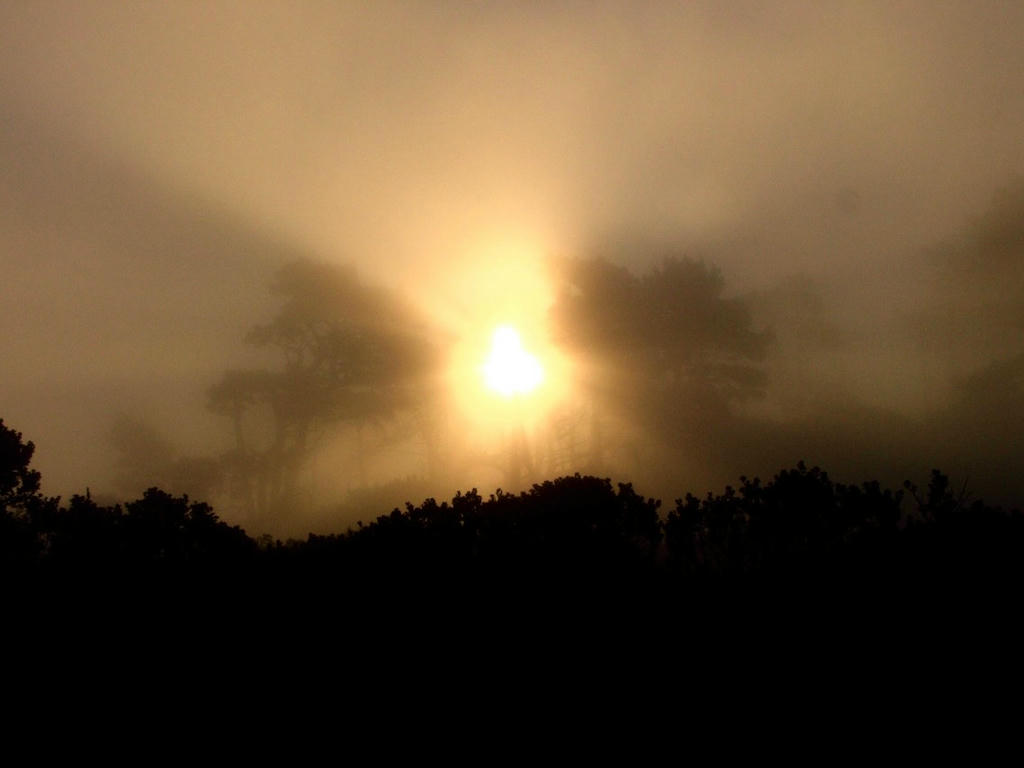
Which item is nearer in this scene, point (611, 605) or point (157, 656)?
point (157, 656)

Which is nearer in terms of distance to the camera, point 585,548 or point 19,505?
point 585,548

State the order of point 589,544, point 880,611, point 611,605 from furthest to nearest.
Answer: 1. point 589,544
2. point 611,605
3. point 880,611

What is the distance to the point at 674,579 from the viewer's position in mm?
17297

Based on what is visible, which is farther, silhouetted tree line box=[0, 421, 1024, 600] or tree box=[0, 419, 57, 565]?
tree box=[0, 419, 57, 565]

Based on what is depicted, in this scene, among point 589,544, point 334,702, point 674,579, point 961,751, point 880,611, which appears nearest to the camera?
point 961,751

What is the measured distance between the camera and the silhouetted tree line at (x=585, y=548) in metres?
14.5

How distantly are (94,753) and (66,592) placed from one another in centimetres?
1015

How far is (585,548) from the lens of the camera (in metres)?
→ 18.9

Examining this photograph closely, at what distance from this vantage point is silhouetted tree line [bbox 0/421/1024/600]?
14523 mm

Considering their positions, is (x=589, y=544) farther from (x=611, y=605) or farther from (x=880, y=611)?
(x=880, y=611)

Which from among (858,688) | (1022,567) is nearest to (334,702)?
(858,688)

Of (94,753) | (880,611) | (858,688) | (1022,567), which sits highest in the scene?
(1022,567)

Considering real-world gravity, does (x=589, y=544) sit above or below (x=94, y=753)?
above

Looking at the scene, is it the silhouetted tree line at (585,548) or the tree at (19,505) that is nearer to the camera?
the silhouetted tree line at (585,548)
